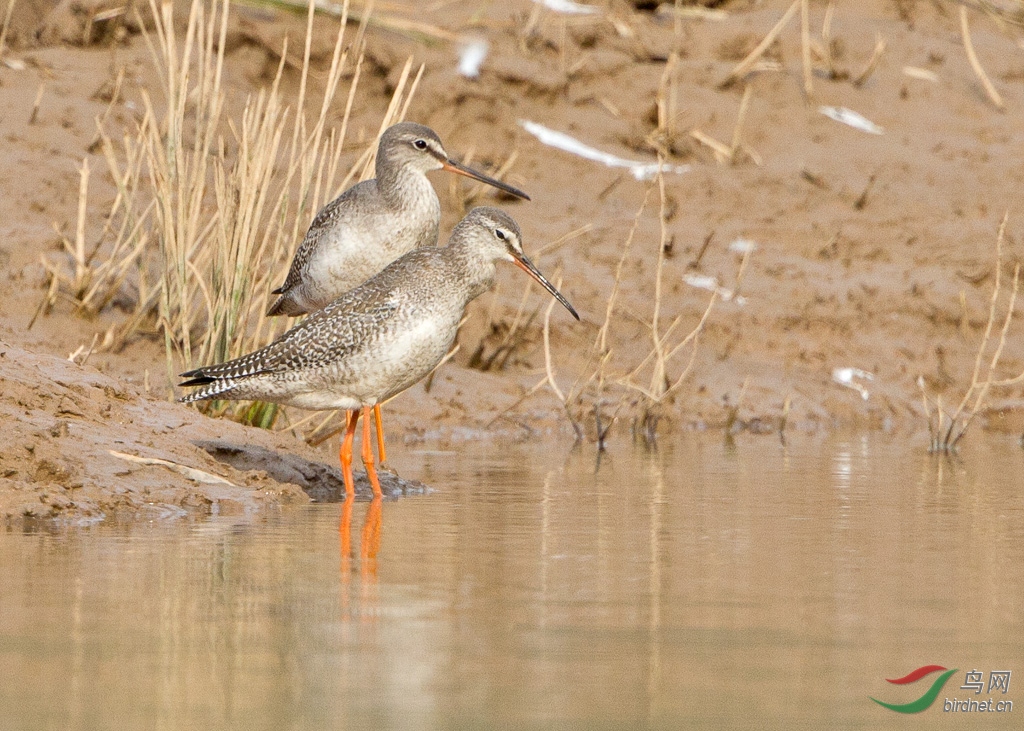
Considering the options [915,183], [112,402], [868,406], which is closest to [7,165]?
[112,402]

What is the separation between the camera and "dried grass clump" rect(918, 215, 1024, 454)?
9.11 m

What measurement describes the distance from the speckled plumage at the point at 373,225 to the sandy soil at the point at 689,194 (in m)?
1.30

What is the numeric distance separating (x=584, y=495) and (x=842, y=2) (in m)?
10.5

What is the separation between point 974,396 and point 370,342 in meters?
6.22

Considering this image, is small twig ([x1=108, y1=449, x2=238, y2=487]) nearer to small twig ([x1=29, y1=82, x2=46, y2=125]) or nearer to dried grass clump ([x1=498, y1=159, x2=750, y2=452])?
dried grass clump ([x1=498, y1=159, x2=750, y2=452])

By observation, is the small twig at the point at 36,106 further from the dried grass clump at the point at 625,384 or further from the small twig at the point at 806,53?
the small twig at the point at 806,53

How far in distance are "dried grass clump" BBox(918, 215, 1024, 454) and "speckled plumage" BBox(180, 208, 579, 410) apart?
317 cm

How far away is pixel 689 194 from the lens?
13.3 meters

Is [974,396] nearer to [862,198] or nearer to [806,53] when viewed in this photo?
[862,198]

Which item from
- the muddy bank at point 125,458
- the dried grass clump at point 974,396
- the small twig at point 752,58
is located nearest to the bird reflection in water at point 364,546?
the muddy bank at point 125,458

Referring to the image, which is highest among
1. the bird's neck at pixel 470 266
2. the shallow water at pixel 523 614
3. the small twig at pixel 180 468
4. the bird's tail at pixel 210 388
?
the bird's neck at pixel 470 266

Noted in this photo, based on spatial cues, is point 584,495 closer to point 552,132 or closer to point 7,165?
point 7,165

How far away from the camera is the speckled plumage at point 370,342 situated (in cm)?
711

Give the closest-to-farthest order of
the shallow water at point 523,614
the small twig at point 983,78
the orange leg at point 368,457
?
the shallow water at point 523,614, the orange leg at point 368,457, the small twig at point 983,78
